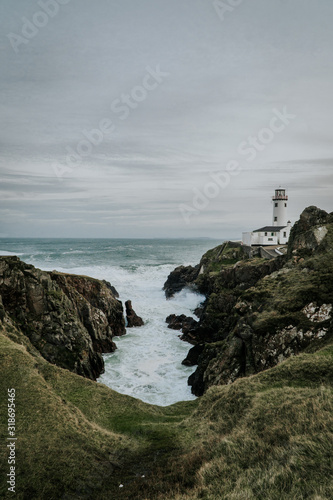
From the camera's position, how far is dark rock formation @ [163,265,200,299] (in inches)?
2356

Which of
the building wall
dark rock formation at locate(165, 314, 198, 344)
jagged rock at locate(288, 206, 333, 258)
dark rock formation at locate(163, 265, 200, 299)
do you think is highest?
the building wall

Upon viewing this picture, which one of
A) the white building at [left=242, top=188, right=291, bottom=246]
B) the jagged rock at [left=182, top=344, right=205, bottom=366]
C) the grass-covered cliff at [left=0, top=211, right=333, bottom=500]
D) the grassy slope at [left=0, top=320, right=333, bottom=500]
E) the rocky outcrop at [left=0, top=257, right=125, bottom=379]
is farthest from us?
the white building at [left=242, top=188, right=291, bottom=246]

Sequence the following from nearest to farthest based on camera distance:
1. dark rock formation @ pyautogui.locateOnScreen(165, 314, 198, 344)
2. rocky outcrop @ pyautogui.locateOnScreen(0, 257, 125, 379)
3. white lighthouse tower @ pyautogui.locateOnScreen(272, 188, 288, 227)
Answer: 1. rocky outcrop @ pyautogui.locateOnScreen(0, 257, 125, 379)
2. dark rock formation @ pyautogui.locateOnScreen(165, 314, 198, 344)
3. white lighthouse tower @ pyautogui.locateOnScreen(272, 188, 288, 227)

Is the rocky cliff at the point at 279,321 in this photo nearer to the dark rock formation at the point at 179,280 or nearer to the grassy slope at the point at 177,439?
the grassy slope at the point at 177,439

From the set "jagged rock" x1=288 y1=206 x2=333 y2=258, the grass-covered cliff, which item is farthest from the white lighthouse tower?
the grass-covered cliff

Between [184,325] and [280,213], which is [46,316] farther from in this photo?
[280,213]

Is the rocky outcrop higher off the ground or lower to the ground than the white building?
lower

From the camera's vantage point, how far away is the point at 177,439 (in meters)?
12.7

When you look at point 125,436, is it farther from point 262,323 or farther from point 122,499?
point 262,323

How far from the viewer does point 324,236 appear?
2864 centimetres

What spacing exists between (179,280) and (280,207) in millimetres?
35947

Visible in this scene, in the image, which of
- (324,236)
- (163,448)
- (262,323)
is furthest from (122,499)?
(324,236)

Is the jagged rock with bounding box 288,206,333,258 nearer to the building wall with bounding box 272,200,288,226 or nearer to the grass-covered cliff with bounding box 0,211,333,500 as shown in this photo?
the grass-covered cliff with bounding box 0,211,333,500

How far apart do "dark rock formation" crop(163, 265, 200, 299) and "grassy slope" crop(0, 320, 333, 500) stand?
43018mm
